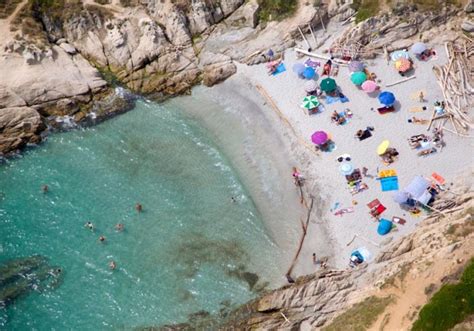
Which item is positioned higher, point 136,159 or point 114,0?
point 114,0

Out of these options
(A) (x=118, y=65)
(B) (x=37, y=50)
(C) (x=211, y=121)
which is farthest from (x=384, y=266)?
(B) (x=37, y=50)

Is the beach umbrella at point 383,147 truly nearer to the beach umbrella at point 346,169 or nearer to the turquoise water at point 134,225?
the beach umbrella at point 346,169

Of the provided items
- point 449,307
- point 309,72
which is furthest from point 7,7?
point 449,307

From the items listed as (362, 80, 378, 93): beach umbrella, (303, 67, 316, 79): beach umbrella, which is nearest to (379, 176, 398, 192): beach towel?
(362, 80, 378, 93): beach umbrella

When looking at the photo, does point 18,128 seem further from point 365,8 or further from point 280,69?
point 365,8

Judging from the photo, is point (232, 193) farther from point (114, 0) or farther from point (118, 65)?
point (114, 0)

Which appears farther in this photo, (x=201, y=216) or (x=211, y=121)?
(x=211, y=121)
